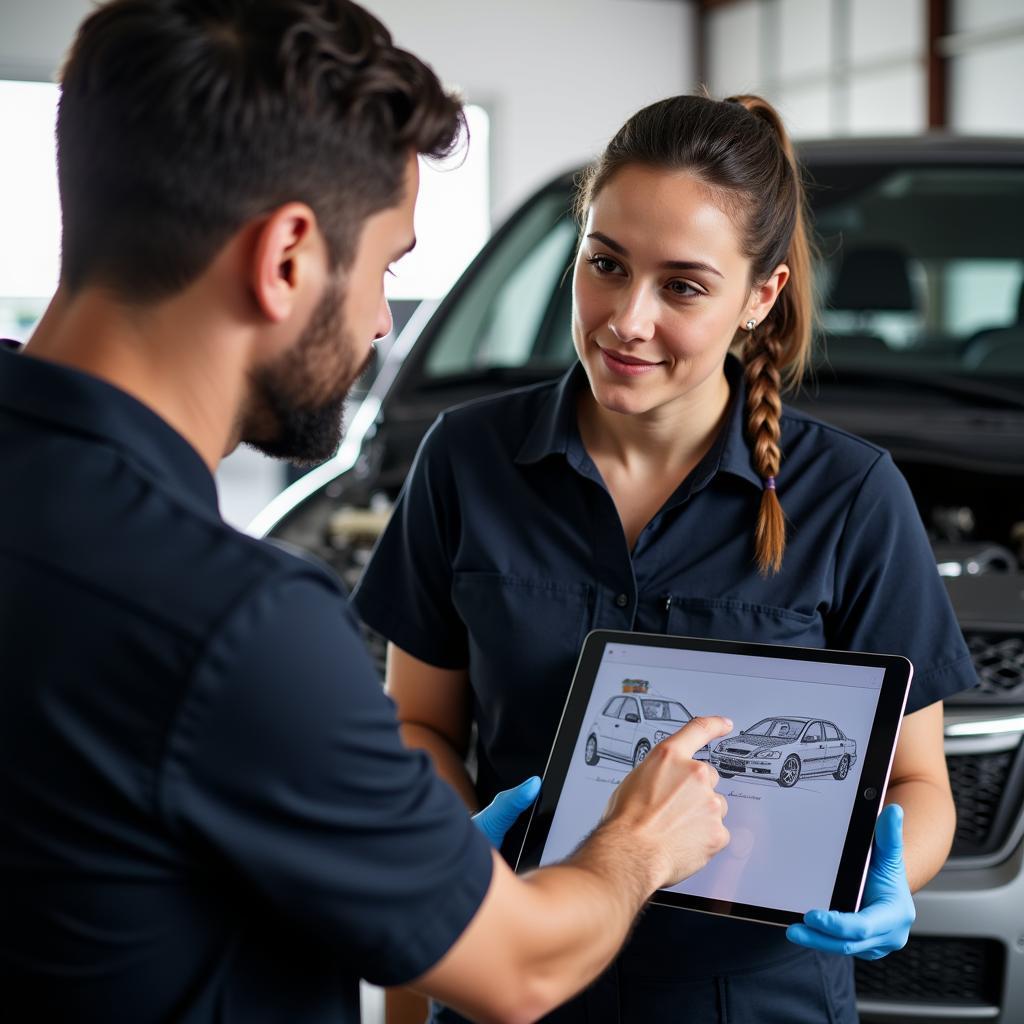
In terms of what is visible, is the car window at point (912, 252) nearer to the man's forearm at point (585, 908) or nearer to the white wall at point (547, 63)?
the man's forearm at point (585, 908)

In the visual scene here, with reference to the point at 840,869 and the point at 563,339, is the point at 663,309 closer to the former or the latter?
the point at 840,869

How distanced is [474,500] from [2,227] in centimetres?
831

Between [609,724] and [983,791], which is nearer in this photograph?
[609,724]

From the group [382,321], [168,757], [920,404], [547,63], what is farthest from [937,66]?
[168,757]

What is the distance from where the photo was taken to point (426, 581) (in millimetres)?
1571

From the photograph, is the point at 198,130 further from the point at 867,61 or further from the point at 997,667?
the point at 867,61

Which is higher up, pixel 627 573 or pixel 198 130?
pixel 198 130

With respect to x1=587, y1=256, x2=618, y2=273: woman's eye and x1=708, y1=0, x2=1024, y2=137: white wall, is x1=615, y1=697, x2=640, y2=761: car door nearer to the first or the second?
x1=587, y1=256, x2=618, y2=273: woman's eye

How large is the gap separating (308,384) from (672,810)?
0.50m

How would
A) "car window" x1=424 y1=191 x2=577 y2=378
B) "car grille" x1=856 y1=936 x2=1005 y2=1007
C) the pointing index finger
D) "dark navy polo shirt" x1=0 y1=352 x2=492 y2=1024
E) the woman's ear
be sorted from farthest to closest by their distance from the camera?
1. "car window" x1=424 y1=191 x2=577 y2=378
2. "car grille" x1=856 y1=936 x2=1005 y2=1007
3. the woman's ear
4. the pointing index finger
5. "dark navy polo shirt" x1=0 y1=352 x2=492 y2=1024

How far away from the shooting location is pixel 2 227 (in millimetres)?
8852

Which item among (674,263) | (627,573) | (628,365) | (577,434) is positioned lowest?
(627,573)

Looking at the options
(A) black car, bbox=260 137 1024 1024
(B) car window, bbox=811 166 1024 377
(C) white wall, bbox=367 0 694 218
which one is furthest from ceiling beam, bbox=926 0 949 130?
(B) car window, bbox=811 166 1024 377

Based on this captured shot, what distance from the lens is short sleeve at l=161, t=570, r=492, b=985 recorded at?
2.70ft
